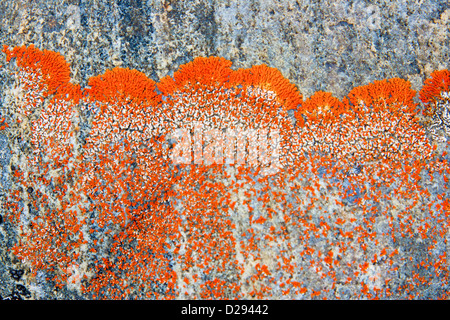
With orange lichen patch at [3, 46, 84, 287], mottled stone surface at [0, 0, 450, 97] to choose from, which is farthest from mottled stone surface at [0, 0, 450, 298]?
orange lichen patch at [3, 46, 84, 287]

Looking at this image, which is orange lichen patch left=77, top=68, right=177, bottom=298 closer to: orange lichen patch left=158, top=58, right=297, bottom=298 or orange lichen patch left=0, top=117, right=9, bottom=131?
orange lichen patch left=158, top=58, right=297, bottom=298

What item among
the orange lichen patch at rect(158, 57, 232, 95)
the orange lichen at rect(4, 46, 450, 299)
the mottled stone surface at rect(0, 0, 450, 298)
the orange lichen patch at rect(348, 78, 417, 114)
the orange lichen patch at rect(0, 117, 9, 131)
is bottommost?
the orange lichen at rect(4, 46, 450, 299)

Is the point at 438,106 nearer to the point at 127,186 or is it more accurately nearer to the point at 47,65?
the point at 127,186

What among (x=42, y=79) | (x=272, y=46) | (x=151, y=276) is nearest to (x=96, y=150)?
(x=42, y=79)

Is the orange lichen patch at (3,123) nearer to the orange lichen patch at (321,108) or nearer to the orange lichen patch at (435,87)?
the orange lichen patch at (321,108)

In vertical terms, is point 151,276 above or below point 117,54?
below

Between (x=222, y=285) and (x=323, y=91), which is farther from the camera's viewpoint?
(x=323, y=91)

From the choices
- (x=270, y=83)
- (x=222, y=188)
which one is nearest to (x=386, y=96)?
(x=270, y=83)

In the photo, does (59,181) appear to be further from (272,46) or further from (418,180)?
(418,180)
